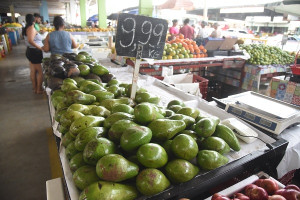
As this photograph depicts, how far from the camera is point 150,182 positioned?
0.96 metres

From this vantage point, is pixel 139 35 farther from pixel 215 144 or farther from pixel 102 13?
pixel 102 13

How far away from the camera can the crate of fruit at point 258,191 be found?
1.07 metres

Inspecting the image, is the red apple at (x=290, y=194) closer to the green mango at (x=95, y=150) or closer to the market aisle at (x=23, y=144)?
the green mango at (x=95, y=150)

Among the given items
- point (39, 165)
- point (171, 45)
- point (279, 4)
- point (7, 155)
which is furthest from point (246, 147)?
point (279, 4)

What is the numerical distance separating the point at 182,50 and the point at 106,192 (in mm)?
4230

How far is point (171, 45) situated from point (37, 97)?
3547mm

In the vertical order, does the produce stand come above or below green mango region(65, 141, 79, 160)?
below

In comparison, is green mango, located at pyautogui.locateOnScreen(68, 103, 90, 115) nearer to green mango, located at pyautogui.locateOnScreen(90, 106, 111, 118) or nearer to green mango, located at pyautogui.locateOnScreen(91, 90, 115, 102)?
green mango, located at pyautogui.locateOnScreen(90, 106, 111, 118)

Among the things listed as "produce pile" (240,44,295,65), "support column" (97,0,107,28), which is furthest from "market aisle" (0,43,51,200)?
"support column" (97,0,107,28)

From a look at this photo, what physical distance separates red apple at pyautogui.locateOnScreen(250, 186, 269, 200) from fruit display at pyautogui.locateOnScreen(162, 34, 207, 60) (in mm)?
3555

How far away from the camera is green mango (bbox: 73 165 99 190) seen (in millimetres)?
1014

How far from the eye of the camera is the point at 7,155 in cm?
312

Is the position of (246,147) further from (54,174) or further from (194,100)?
(54,174)

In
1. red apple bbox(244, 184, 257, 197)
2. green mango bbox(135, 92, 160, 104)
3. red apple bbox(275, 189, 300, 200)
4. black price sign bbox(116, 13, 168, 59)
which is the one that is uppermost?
black price sign bbox(116, 13, 168, 59)
